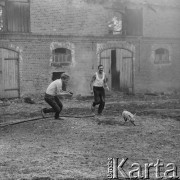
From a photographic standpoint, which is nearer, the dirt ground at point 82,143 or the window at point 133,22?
the dirt ground at point 82,143

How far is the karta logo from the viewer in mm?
7161

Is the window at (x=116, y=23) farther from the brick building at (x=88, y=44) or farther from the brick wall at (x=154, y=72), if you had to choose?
the brick wall at (x=154, y=72)

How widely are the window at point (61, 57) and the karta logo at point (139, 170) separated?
11.9 metres

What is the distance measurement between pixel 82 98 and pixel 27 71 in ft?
10.9

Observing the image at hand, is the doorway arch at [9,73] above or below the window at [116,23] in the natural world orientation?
below

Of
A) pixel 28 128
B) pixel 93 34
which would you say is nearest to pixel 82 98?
pixel 93 34

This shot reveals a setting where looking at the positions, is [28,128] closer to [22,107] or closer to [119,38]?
[22,107]

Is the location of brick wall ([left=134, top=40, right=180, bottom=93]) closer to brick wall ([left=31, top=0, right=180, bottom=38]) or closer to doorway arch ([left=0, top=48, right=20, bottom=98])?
brick wall ([left=31, top=0, right=180, bottom=38])

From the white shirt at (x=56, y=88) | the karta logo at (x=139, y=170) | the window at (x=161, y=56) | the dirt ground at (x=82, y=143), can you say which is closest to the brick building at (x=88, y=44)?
the window at (x=161, y=56)

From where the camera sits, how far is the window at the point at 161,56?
74.4 ft

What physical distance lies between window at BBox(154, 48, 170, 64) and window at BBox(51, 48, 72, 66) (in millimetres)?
5728

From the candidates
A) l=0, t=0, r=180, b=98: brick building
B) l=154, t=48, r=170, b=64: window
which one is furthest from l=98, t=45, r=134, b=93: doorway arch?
l=154, t=48, r=170, b=64: window

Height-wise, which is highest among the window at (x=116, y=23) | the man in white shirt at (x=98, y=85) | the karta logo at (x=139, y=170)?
the window at (x=116, y=23)

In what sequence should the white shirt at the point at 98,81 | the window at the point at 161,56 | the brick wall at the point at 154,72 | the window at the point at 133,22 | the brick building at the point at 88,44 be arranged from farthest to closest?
the window at the point at 161,56 < the brick wall at the point at 154,72 < the window at the point at 133,22 < the brick building at the point at 88,44 < the white shirt at the point at 98,81
